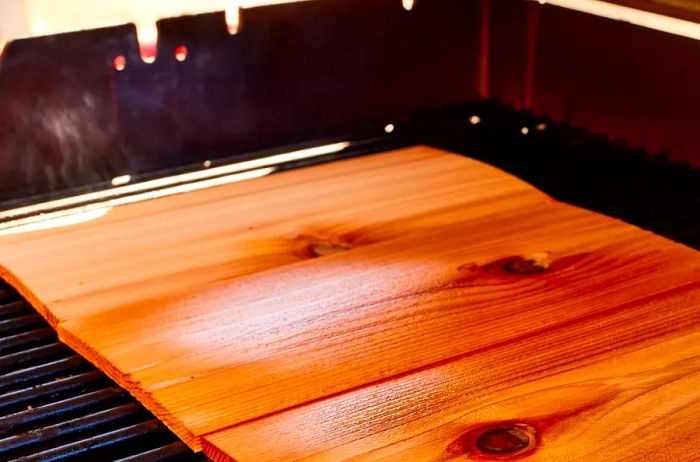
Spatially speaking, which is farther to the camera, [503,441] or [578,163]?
[578,163]

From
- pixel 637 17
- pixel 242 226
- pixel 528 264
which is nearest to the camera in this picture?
pixel 528 264

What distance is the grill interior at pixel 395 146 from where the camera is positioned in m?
0.88

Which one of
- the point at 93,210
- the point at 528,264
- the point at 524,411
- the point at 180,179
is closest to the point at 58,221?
the point at 93,210

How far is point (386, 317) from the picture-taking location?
1003 millimetres

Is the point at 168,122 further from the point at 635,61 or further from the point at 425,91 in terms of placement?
the point at 635,61

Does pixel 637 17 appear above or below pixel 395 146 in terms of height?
above

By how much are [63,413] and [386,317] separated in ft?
1.04

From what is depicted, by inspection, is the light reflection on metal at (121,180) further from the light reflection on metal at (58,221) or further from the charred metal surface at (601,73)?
the charred metal surface at (601,73)

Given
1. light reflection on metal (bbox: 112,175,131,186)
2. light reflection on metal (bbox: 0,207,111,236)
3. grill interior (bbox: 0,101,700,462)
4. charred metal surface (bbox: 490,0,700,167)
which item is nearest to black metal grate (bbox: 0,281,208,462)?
grill interior (bbox: 0,101,700,462)

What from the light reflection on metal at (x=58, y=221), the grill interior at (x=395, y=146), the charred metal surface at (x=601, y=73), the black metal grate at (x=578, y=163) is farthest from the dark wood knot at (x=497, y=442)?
the charred metal surface at (x=601, y=73)

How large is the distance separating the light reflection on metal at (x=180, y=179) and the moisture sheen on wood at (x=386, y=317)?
2.1 inches

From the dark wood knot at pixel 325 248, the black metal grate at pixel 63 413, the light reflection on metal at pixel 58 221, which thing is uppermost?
the dark wood knot at pixel 325 248

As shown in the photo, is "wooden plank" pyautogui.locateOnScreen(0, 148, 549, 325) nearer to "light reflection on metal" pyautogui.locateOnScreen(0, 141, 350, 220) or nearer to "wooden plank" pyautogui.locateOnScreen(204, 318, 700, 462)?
"light reflection on metal" pyautogui.locateOnScreen(0, 141, 350, 220)

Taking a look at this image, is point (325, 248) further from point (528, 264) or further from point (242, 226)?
point (528, 264)
